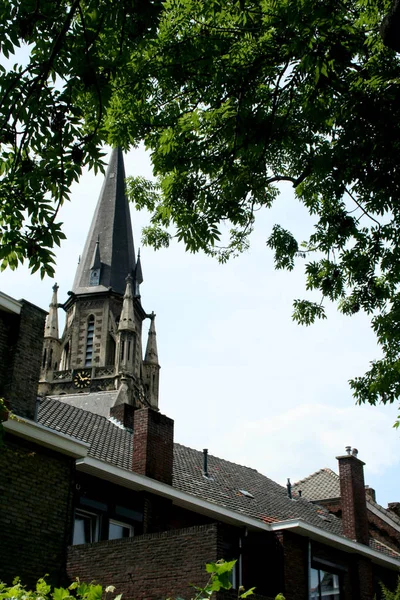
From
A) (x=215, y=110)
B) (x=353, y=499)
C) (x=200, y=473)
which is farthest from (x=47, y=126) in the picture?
(x=353, y=499)

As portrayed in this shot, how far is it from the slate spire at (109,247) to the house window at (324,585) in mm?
61930

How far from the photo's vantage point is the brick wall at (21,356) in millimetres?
16938

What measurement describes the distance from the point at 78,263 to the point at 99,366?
14891 millimetres

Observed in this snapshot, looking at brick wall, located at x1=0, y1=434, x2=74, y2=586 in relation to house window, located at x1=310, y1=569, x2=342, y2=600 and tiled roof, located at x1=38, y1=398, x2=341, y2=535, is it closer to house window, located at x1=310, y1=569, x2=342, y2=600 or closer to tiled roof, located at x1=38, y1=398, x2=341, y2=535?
tiled roof, located at x1=38, y1=398, x2=341, y2=535

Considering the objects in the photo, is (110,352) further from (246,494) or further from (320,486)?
(246,494)

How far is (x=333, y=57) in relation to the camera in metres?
8.73

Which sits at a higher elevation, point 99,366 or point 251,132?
point 99,366

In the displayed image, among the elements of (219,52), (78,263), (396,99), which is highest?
(78,263)

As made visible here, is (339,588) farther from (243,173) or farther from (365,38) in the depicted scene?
(365,38)

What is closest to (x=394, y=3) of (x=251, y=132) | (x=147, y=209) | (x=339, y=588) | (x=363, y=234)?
(x=251, y=132)

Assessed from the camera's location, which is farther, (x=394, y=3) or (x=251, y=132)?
(x=251, y=132)

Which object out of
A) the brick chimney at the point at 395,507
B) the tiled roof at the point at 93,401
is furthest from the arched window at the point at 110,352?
the brick chimney at the point at 395,507

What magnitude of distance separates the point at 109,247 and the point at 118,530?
69.4m

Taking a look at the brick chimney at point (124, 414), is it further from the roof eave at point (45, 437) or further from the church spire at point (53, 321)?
the church spire at point (53, 321)
